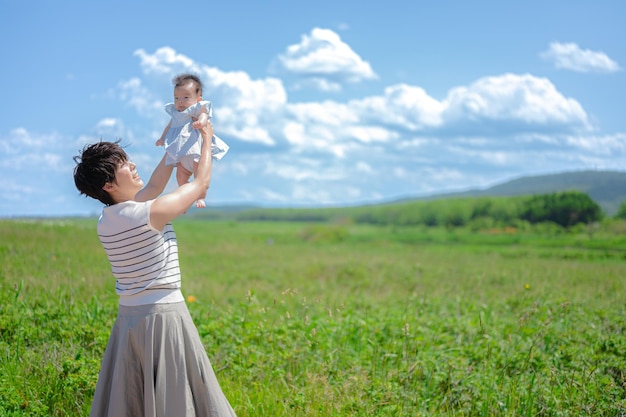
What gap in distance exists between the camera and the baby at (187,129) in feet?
11.0

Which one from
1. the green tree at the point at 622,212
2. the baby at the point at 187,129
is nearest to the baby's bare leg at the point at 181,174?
the baby at the point at 187,129

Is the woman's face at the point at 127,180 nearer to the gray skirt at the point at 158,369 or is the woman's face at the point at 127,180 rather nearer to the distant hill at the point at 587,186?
the gray skirt at the point at 158,369

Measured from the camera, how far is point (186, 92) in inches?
135

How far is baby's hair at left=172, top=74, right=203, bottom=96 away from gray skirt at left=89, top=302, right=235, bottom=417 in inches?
50.6

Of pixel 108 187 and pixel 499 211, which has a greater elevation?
pixel 108 187

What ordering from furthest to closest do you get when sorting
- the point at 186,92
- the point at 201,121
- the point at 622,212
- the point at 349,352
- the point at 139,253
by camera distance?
the point at 622,212, the point at 349,352, the point at 186,92, the point at 201,121, the point at 139,253

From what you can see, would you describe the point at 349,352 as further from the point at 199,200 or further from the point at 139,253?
the point at 139,253

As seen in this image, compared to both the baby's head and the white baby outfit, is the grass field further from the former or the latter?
the baby's head

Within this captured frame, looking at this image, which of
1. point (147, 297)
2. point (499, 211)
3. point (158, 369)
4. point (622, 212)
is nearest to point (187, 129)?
point (147, 297)

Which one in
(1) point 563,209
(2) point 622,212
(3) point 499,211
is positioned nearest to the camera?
(2) point 622,212

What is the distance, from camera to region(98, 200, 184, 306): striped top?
10.1 feet

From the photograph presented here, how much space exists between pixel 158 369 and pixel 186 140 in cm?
129

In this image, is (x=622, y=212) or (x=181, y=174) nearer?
(x=181, y=174)

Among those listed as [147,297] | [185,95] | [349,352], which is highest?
[185,95]
